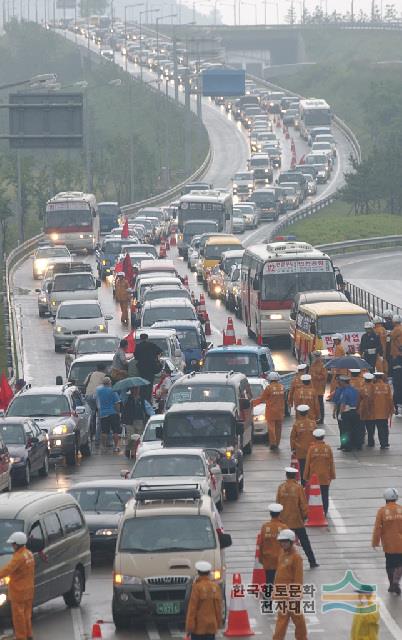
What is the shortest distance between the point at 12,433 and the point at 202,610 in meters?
13.9

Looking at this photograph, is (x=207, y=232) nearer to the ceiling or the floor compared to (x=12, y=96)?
nearer to the floor

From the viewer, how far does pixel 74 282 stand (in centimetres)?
6091

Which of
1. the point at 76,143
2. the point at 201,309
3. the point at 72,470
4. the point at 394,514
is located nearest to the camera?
the point at 394,514

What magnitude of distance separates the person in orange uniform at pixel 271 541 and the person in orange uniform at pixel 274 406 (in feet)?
38.3

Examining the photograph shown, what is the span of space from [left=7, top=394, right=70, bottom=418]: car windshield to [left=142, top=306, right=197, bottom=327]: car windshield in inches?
561

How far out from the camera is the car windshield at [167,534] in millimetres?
21516

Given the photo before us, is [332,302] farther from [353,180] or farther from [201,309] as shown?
[353,180]

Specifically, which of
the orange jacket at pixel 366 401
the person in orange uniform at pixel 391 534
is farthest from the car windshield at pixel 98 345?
the person in orange uniform at pixel 391 534

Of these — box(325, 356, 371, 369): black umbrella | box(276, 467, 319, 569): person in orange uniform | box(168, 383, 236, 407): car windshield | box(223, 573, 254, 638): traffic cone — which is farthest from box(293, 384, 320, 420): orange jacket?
box(223, 573, 254, 638): traffic cone

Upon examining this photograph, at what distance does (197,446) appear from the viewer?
98.9ft

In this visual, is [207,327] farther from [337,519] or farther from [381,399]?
[337,519]

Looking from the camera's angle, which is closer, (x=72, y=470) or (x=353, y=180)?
(x=72, y=470)

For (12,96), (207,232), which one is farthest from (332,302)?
(207,232)

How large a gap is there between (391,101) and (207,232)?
80651mm
